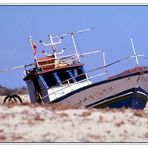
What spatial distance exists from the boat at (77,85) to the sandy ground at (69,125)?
11.0 ft

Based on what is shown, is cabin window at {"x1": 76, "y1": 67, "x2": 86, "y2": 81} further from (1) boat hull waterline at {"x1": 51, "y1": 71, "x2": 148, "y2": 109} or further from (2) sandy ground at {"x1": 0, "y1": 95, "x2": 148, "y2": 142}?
(2) sandy ground at {"x1": 0, "y1": 95, "x2": 148, "y2": 142}

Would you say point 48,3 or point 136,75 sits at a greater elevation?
point 48,3

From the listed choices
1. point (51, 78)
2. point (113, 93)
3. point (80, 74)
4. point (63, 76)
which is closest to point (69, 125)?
point (113, 93)

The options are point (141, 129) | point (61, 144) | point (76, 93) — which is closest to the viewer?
point (61, 144)

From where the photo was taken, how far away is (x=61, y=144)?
11109 mm

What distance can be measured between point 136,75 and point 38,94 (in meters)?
4.33

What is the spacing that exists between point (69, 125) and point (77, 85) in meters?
8.00

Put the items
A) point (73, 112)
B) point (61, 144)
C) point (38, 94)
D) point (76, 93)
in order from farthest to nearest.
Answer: point (38, 94)
point (76, 93)
point (73, 112)
point (61, 144)

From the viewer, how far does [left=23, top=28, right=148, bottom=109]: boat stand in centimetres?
1898

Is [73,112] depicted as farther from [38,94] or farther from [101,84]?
[38,94]

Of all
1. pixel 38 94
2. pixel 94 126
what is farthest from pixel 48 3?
pixel 38 94

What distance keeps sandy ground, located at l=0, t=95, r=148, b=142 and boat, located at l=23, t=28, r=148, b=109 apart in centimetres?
336

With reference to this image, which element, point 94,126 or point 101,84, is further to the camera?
point 101,84

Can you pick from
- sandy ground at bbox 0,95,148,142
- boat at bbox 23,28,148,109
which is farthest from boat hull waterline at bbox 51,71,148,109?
sandy ground at bbox 0,95,148,142
